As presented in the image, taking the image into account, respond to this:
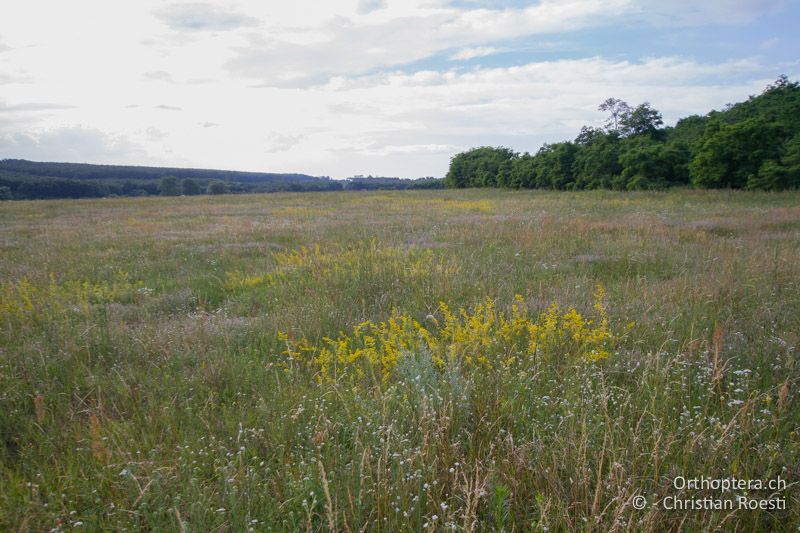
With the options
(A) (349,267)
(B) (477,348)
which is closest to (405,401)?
(B) (477,348)

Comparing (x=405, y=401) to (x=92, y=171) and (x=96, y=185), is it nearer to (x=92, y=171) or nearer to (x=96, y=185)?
(x=96, y=185)

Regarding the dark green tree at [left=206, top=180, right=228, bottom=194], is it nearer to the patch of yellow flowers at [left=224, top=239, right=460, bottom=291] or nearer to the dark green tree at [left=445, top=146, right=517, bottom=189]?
the dark green tree at [left=445, top=146, right=517, bottom=189]

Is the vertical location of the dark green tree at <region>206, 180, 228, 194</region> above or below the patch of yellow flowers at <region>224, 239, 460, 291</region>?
above

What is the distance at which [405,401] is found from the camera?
3336 millimetres

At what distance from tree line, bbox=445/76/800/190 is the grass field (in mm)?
27357

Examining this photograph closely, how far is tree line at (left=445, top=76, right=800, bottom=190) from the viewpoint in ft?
95.0

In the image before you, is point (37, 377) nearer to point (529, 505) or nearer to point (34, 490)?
point (34, 490)

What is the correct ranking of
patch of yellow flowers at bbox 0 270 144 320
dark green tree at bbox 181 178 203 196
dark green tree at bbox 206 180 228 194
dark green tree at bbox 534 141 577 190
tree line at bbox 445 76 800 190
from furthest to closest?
dark green tree at bbox 181 178 203 196 < dark green tree at bbox 206 180 228 194 < dark green tree at bbox 534 141 577 190 < tree line at bbox 445 76 800 190 < patch of yellow flowers at bbox 0 270 144 320

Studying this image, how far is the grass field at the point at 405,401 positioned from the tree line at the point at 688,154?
27357mm

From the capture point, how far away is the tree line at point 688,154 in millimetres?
28953

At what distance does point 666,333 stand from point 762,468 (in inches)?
91.7

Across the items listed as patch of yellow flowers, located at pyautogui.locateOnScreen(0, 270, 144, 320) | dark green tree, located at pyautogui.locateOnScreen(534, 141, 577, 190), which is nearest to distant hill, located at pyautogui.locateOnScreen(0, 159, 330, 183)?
dark green tree, located at pyautogui.locateOnScreen(534, 141, 577, 190)

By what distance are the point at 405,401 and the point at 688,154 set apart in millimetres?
43105

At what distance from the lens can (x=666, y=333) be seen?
478cm
